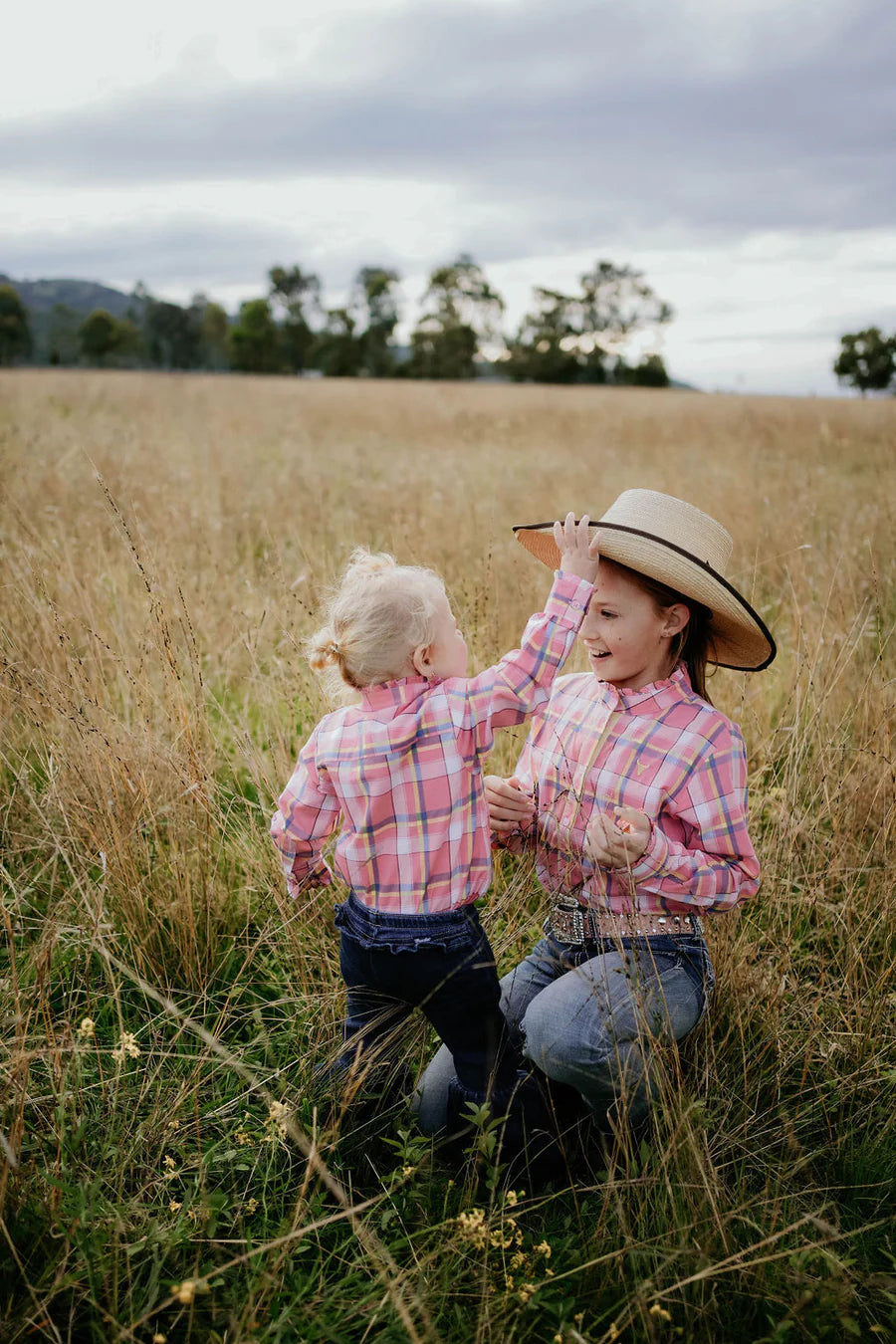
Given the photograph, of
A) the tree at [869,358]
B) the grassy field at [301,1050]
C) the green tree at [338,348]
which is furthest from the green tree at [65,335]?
the grassy field at [301,1050]

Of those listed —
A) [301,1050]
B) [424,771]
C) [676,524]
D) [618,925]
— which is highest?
[676,524]

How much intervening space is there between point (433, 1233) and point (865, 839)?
1.67m

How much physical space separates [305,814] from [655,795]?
0.77 m

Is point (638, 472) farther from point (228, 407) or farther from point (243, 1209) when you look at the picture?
point (228, 407)

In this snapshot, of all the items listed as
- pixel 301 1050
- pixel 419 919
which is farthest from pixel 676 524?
pixel 301 1050

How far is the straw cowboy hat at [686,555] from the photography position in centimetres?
192

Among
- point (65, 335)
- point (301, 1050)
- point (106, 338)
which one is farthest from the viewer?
point (65, 335)

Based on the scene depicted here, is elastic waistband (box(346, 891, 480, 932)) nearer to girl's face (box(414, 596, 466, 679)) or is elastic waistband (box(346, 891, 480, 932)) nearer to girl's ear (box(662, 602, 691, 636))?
girl's face (box(414, 596, 466, 679))

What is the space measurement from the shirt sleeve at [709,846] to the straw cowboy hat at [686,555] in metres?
0.30

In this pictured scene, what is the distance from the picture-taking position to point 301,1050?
212 cm

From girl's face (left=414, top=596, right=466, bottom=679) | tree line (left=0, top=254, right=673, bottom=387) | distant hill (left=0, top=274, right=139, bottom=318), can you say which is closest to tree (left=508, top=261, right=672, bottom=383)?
tree line (left=0, top=254, right=673, bottom=387)

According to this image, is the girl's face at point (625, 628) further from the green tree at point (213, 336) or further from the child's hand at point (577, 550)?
the green tree at point (213, 336)

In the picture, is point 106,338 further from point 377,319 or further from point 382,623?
point 382,623

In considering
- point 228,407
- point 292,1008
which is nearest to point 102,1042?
point 292,1008
